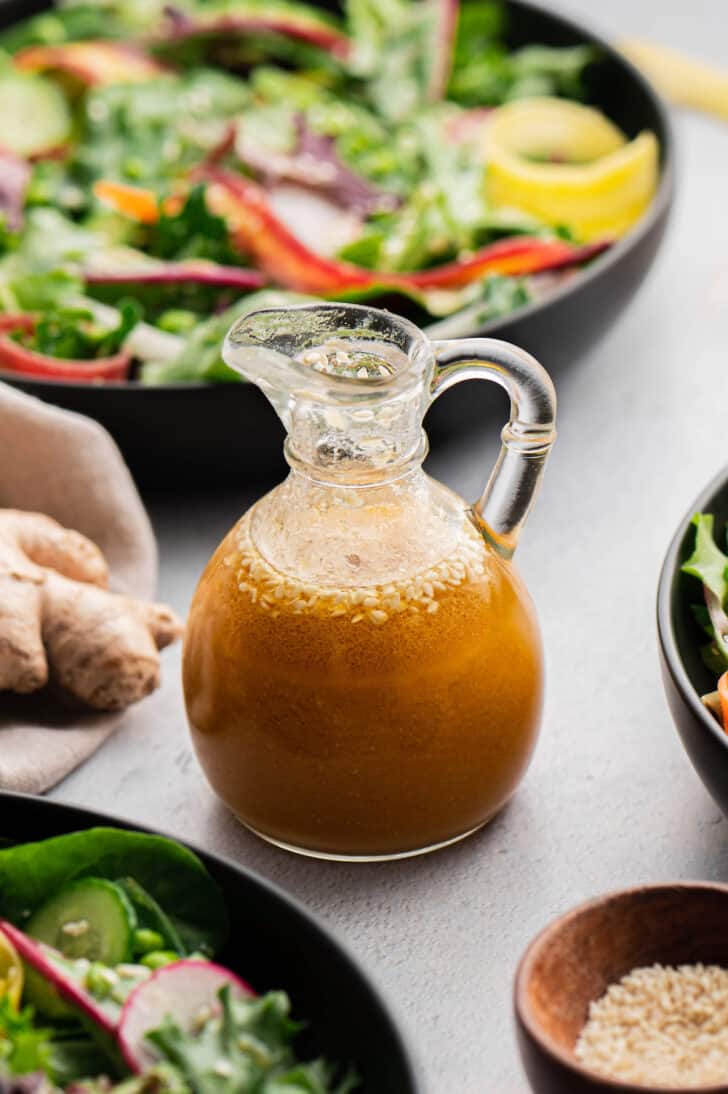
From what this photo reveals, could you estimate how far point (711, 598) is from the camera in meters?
1.20

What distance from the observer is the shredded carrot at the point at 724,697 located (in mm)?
1085

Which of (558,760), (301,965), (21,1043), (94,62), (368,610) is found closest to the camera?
(21,1043)

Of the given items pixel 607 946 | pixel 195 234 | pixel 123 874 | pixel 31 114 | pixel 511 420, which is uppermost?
pixel 511 420

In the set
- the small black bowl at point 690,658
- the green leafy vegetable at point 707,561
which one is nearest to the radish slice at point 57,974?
the small black bowl at point 690,658

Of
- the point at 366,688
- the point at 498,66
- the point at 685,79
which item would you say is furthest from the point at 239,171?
the point at 366,688

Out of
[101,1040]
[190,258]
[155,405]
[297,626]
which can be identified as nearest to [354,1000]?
[101,1040]

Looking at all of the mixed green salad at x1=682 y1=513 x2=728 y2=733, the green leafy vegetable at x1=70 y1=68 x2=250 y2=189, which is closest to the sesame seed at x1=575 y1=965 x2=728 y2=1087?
the mixed green salad at x1=682 y1=513 x2=728 y2=733

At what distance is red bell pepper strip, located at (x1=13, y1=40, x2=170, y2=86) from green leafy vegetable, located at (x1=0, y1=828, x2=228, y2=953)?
5.13ft

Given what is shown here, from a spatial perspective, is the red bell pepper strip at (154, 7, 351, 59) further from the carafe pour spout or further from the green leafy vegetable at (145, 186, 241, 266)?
the carafe pour spout

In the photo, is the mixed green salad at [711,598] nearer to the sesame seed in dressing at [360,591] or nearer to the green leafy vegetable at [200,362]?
the sesame seed in dressing at [360,591]

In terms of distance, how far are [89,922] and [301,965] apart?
14 cm

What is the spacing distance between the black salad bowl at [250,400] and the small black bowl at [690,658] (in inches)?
13.6

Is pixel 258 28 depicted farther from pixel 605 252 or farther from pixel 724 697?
pixel 724 697

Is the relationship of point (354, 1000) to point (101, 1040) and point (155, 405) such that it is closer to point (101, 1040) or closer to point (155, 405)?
point (101, 1040)
